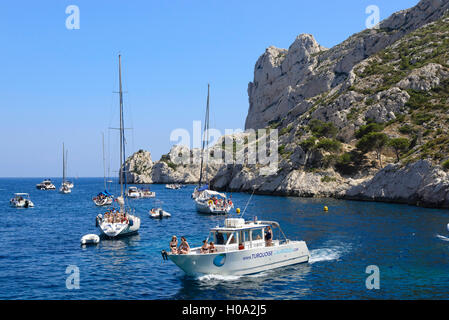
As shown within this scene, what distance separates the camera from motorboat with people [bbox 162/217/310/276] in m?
25.4

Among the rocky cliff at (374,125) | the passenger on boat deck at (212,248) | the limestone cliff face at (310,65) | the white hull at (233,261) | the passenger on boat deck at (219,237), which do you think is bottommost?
the white hull at (233,261)

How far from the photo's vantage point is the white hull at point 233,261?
25.3 metres

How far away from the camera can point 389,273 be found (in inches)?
1047

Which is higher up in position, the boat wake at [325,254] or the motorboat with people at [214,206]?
the motorboat with people at [214,206]

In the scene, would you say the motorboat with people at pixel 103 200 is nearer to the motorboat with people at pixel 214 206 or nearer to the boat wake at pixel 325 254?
the motorboat with people at pixel 214 206

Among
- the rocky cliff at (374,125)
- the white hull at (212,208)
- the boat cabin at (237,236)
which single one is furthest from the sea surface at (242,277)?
the rocky cliff at (374,125)

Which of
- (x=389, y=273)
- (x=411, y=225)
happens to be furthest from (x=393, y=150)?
(x=389, y=273)

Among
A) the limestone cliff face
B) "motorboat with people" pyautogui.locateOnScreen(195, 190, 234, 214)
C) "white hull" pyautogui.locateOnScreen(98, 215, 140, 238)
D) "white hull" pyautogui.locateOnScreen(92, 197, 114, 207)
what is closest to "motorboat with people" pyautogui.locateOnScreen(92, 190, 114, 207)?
"white hull" pyautogui.locateOnScreen(92, 197, 114, 207)

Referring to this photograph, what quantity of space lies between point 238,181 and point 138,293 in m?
100

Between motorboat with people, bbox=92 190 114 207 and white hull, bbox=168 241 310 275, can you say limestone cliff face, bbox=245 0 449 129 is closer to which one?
motorboat with people, bbox=92 190 114 207

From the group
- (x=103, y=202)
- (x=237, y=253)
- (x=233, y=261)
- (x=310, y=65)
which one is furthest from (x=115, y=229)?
(x=310, y=65)

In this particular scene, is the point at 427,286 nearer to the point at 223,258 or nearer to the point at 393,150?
the point at 223,258

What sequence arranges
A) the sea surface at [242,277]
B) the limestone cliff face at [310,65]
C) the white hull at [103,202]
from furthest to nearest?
the limestone cliff face at [310,65] → the white hull at [103,202] → the sea surface at [242,277]

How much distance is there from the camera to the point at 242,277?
2617 cm
